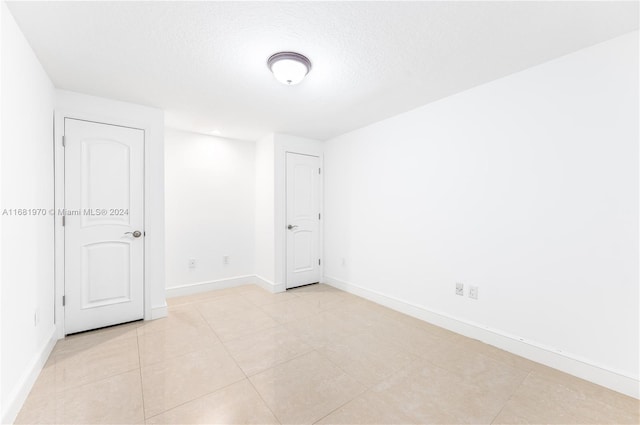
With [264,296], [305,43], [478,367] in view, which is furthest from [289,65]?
[264,296]

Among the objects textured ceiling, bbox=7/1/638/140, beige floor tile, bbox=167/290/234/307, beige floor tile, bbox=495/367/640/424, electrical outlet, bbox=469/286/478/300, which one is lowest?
beige floor tile, bbox=495/367/640/424

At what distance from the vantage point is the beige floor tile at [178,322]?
9.08 ft

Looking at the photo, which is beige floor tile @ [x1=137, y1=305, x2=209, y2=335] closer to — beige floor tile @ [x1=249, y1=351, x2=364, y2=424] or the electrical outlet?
beige floor tile @ [x1=249, y1=351, x2=364, y2=424]

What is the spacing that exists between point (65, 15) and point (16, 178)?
1032 millimetres

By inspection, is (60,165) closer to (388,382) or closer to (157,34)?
(157,34)

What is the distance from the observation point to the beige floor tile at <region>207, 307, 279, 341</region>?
2688mm

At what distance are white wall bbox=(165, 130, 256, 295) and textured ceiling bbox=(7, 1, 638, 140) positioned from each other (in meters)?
1.19

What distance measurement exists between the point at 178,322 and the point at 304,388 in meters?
1.75

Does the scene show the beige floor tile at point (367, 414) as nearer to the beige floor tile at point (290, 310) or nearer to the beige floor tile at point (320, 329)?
the beige floor tile at point (320, 329)

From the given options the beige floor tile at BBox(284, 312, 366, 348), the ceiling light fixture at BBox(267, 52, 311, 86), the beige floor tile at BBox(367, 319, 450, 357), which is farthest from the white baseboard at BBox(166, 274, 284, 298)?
the ceiling light fixture at BBox(267, 52, 311, 86)

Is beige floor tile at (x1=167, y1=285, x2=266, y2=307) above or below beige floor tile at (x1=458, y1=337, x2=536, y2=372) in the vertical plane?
above

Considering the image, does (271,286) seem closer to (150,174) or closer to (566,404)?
Result: (150,174)

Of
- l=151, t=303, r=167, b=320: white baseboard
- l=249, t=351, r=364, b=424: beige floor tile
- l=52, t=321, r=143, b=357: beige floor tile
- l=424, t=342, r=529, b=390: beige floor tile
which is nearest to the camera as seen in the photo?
l=249, t=351, r=364, b=424: beige floor tile

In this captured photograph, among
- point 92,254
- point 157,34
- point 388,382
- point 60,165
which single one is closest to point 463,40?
point 157,34
